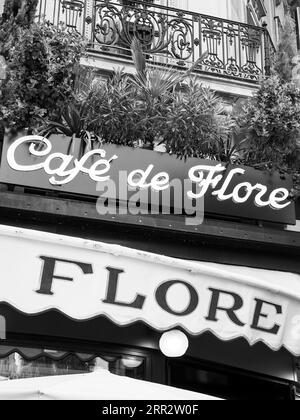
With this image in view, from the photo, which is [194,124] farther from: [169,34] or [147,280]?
[169,34]

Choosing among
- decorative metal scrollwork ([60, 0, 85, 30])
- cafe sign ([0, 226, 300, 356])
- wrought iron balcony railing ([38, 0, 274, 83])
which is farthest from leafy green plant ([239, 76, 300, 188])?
decorative metal scrollwork ([60, 0, 85, 30])

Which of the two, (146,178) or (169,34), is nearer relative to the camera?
(146,178)

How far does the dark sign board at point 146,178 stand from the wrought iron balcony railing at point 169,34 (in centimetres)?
205

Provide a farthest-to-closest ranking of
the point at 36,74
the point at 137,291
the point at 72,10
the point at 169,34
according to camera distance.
Answer: the point at 169,34, the point at 72,10, the point at 36,74, the point at 137,291

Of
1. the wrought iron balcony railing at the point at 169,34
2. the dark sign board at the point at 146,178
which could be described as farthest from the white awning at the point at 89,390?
the wrought iron balcony railing at the point at 169,34

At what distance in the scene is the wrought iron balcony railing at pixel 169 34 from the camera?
9292 millimetres

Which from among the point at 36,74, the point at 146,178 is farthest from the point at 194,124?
the point at 36,74

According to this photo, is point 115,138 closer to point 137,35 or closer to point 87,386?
point 137,35

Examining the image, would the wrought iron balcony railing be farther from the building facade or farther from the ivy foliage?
the ivy foliage

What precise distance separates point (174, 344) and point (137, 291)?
31.4 inches

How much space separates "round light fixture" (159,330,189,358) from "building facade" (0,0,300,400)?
41 millimetres

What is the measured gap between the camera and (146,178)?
736 centimetres

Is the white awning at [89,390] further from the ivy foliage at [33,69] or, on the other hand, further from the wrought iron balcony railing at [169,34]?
the wrought iron balcony railing at [169,34]

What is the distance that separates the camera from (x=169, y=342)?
6.75 m
